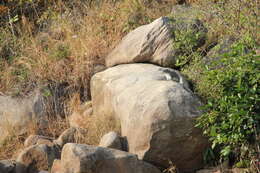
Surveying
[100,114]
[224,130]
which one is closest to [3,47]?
[100,114]

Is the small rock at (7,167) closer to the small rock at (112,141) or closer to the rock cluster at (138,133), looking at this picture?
the rock cluster at (138,133)

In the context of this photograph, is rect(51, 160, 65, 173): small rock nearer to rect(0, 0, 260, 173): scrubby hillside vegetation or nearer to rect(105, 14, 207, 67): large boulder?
rect(0, 0, 260, 173): scrubby hillside vegetation

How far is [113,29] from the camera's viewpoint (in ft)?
27.2

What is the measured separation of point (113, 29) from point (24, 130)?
8.24 ft

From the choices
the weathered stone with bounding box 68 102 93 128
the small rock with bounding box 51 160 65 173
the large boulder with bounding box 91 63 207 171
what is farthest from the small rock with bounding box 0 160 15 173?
the large boulder with bounding box 91 63 207 171

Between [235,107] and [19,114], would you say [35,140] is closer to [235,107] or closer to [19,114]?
[19,114]

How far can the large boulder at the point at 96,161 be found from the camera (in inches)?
189

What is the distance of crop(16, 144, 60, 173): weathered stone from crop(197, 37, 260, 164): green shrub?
204 cm

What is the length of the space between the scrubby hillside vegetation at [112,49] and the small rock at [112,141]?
530 mm

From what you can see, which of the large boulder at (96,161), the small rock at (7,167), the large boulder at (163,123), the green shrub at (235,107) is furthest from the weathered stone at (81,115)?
the green shrub at (235,107)

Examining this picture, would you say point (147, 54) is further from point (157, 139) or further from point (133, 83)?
Result: point (157, 139)

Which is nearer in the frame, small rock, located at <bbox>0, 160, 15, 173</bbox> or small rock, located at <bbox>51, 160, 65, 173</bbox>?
small rock, located at <bbox>51, 160, 65, 173</bbox>

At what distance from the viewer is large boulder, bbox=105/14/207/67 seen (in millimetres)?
6840

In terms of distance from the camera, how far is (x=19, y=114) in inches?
281
